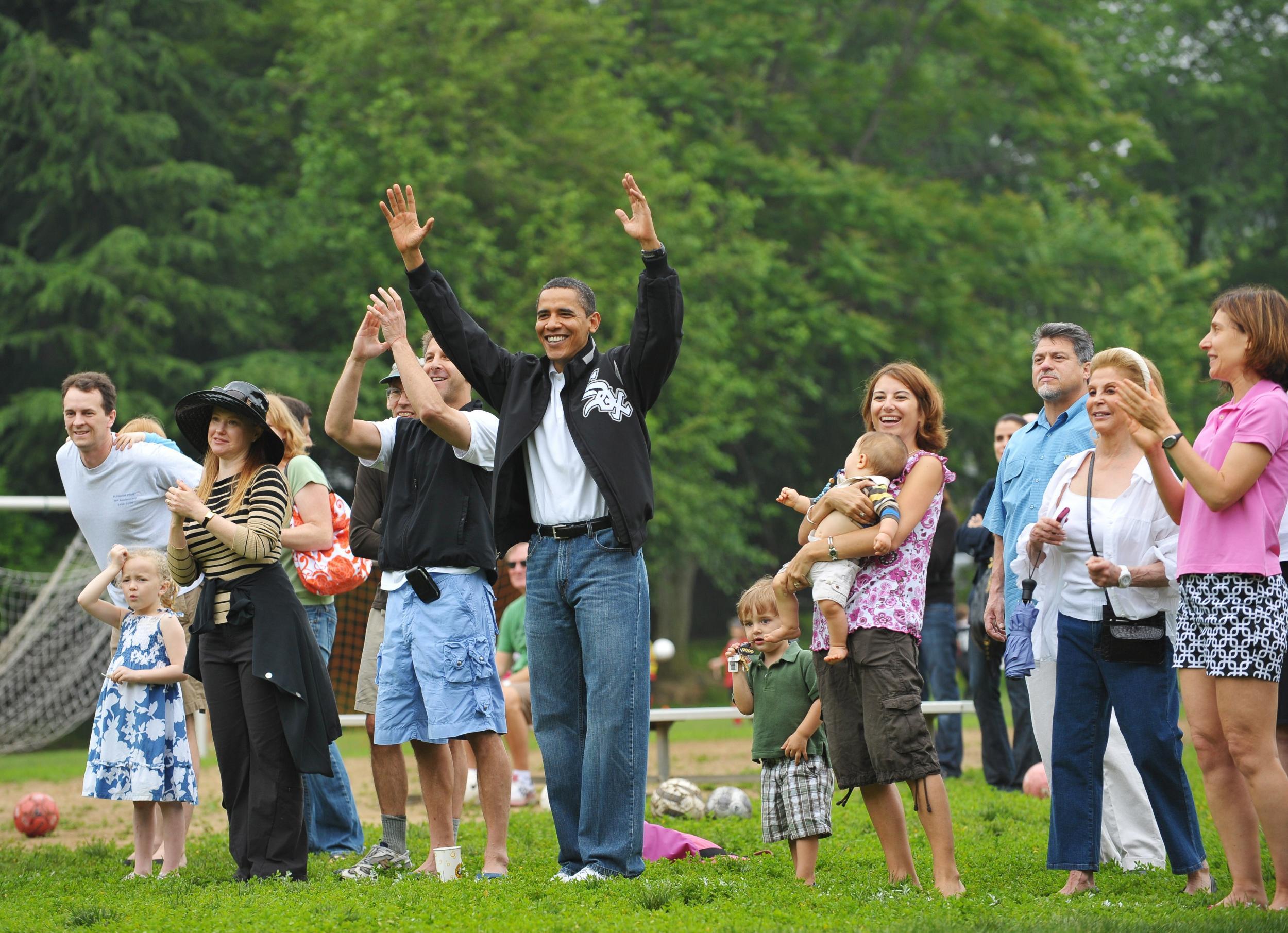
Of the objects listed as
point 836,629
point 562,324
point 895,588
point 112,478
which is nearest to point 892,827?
point 836,629

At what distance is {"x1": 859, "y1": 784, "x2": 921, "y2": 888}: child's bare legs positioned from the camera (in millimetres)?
5660

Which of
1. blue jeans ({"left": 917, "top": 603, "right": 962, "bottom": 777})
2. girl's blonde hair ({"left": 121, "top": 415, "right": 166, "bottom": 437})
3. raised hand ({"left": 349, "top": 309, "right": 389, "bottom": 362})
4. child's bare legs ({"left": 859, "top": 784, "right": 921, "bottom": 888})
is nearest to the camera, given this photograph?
child's bare legs ({"left": 859, "top": 784, "right": 921, "bottom": 888})

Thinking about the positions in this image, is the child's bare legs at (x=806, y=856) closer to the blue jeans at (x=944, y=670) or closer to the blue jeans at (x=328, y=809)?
the blue jeans at (x=328, y=809)

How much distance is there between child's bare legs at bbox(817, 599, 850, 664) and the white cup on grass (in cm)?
189

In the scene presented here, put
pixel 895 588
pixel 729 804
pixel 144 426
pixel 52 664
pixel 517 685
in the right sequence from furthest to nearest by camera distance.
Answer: pixel 52 664 < pixel 517 685 < pixel 729 804 < pixel 144 426 < pixel 895 588

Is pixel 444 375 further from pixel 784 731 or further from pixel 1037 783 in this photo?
pixel 1037 783

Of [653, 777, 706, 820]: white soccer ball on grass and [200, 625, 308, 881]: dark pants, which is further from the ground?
[200, 625, 308, 881]: dark pants

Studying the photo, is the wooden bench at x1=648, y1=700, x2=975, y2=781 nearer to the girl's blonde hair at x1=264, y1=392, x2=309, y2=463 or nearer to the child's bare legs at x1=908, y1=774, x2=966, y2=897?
the girl's blonde hair at x1=264, y1=392, x2=309, y2=463

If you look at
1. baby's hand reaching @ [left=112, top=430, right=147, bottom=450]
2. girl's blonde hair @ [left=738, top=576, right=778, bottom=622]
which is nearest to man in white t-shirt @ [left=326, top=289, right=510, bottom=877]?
girl's blonde hair @ [left=738, top=576, right=778, bottom=622]

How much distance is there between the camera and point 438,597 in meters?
6.23

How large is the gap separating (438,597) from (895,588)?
6.49ft

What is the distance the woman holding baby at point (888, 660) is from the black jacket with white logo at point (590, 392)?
2.44 feet

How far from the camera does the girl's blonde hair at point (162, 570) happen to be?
713cm

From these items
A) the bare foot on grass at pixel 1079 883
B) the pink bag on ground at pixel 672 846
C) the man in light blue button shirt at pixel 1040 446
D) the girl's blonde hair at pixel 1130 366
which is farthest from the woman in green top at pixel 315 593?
the girl's blonde hair at pixel 1130 366
